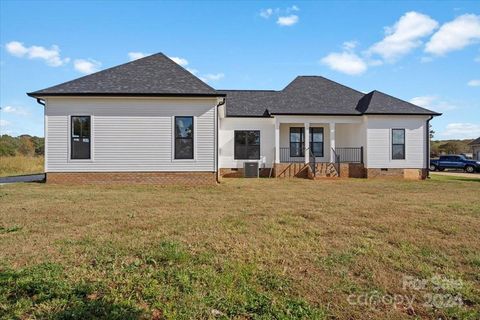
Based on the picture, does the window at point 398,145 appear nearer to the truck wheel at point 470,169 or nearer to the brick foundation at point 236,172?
the brick foundation at point 236,172

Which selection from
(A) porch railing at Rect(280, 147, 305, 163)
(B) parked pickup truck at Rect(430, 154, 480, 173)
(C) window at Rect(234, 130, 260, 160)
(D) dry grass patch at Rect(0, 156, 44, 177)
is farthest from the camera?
(B) parked pickup truck at Rect(430, 154, 480, 173)

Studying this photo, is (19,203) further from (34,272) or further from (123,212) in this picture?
(34,272)

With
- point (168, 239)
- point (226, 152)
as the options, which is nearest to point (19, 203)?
point (168, 239)

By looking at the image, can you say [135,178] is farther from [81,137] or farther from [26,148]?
[26,148]

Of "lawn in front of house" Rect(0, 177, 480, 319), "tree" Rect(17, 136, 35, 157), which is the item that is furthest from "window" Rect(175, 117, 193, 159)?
"tree" Rect(17, 136, 35, 157)

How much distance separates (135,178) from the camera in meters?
13.7

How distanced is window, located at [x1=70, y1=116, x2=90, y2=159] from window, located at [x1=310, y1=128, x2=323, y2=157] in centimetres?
1271

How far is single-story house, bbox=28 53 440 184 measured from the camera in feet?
44.4

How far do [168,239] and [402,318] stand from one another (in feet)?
11.5

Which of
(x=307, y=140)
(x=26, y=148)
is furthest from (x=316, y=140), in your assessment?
(x=26, y=148)

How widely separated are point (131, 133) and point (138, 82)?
2333 mm

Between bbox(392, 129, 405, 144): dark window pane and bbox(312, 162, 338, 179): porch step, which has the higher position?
bbox(392, 129, 405, 144): dark window pane

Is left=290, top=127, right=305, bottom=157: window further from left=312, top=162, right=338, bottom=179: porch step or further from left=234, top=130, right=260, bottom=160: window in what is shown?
left=234, top=130, right=260, bottom=160: window

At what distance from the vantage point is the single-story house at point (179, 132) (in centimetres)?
1354
